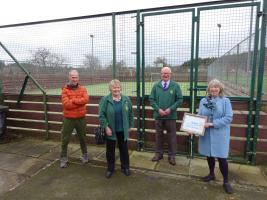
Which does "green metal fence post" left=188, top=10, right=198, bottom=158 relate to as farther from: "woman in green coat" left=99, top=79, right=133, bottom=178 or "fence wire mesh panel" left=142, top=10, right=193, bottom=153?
"woman in green coat" left=99, top=79, right=133, bottom=178

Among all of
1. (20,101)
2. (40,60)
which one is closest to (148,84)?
(40,60)

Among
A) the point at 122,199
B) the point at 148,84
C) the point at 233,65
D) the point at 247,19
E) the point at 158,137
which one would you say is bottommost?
the point at 122,199

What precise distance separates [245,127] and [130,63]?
2.35m

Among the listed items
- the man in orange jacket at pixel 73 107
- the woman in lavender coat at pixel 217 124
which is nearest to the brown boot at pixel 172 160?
the woman in lavender coat at pixel 217 124

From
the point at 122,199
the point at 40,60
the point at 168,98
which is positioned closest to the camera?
the point at 122,199

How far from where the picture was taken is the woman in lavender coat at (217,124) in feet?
10.5

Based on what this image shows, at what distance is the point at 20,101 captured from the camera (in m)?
5.75

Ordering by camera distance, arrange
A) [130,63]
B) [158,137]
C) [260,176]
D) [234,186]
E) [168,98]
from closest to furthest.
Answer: [234,186] < [260,176] < [168,98] < [158,137] < [130,63]

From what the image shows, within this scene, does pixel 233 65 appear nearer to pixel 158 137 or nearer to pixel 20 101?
pixel 158 137

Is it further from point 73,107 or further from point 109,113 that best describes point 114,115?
point 73,107

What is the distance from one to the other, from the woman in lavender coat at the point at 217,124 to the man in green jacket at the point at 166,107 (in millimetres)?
749

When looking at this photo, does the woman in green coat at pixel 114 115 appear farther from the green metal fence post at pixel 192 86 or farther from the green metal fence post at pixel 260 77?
the green metal fence post at pixel 260 77

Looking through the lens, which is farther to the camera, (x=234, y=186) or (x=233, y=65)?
(x=233, y=65)

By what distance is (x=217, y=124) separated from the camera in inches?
125
